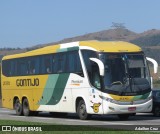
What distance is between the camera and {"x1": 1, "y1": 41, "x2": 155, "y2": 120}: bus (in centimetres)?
2350

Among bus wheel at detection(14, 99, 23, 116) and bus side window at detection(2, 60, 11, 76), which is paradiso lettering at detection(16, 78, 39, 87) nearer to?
bus wheel at detection(14, 99, 23, 116)

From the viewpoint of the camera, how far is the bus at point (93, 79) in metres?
23.5

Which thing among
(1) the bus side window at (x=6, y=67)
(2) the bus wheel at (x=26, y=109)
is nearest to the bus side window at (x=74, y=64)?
(2) the bus wheel at (x=26, y=109)

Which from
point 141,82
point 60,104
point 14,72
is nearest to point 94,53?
point 141,82

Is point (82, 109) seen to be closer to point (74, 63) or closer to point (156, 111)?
point (74, 63)

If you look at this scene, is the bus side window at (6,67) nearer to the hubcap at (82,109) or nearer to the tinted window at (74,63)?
the tinted window at (74,63)

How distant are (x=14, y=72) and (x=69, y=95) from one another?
6879mm

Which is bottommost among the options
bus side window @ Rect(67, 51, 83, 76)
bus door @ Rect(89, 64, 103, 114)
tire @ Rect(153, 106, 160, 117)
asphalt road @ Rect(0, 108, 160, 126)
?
asphalt road @ Rect(0, 108, 160, 126)

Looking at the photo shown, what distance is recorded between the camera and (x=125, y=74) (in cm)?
2361

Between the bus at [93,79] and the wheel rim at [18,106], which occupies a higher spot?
the bus at [93,79]

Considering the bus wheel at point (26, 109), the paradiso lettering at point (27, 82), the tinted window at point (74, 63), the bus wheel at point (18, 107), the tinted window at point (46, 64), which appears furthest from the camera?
the bus wheel at point (18, 107)

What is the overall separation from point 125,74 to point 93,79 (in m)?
1.47

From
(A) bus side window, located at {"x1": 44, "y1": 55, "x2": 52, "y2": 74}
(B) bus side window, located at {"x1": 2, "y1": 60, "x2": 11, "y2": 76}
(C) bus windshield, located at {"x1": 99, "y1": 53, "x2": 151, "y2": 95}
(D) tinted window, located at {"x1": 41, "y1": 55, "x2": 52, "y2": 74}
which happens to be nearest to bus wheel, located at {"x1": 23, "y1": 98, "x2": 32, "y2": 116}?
(B) bus side window, located at {"x1": 2, "y1": 60, "x2": 11, "y2": 76}

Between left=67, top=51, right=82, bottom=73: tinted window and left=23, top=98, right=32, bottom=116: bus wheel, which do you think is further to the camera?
left=23, top=98, right=32, bottom=116: bus wheel
